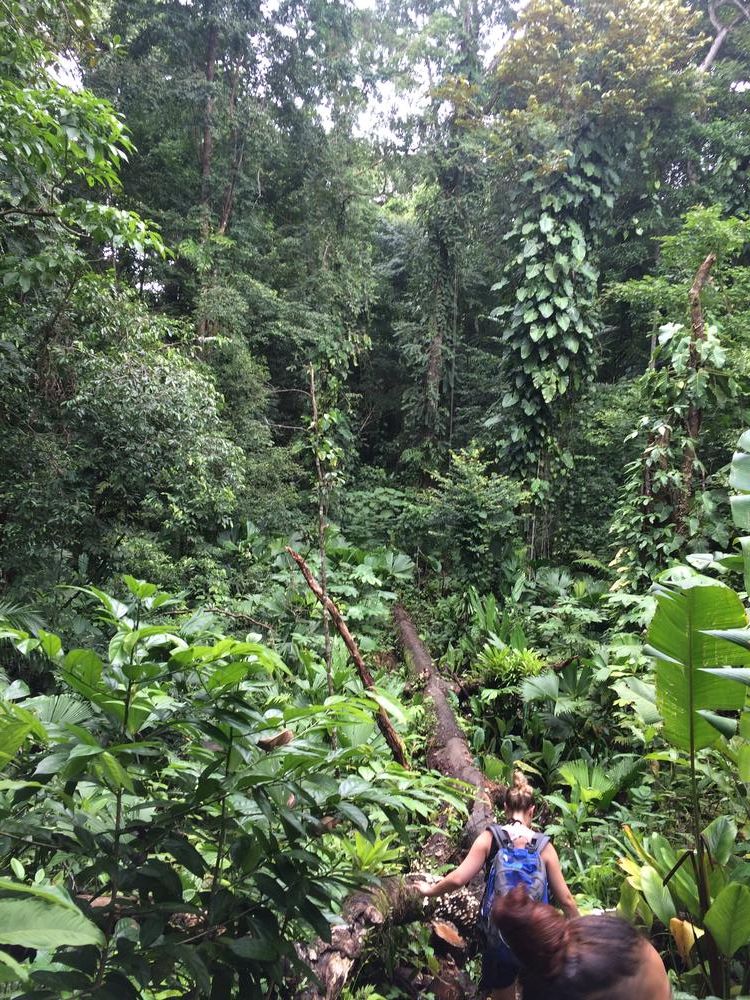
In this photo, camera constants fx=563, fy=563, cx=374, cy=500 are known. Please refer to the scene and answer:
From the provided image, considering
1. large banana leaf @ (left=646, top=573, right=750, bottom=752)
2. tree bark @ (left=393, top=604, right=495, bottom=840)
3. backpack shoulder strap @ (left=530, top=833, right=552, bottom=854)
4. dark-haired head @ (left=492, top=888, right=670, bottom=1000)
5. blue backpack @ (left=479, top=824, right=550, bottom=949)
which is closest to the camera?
dark-haired head @ (left=492, top=888, right=670, bottom=1000)

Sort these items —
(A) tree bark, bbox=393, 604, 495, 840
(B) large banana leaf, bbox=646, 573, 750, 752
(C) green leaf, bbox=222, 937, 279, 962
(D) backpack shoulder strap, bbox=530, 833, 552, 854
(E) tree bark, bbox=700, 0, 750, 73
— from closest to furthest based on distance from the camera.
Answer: (C) green leaf, bbox=222, 937, 279, 962 < (B) large banana leaf, bbox=646, 573, 750, 752 < (D) backpack shoulder strap, bbox=530, 833, 552, 854 < (A) tree bark, bbox=393, 604, 495, 840 < (E) tree bark, bbox=700, 0, 750, 73

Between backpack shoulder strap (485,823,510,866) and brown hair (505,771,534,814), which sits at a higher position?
brown hair (505,771,534,814)

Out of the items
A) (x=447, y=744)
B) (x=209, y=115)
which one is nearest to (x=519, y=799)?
(x=447, y=744)

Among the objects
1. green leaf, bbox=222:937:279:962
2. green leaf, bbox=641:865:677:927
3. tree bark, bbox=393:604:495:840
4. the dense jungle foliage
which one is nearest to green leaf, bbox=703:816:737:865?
the dense jungle foliage

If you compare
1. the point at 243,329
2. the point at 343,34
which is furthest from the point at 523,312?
the point at 343,34

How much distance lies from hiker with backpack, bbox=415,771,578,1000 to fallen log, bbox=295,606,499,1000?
11.0 inches

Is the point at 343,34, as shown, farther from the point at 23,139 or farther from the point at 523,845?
the point at 523,845

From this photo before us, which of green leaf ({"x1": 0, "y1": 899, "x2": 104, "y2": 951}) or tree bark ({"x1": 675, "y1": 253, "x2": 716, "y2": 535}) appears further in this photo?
tree bark ({"x1": 675, "y1": 253, "x2": 716, "y2": 535})

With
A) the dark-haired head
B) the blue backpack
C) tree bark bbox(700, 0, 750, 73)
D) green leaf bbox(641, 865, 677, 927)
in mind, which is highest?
tree bark bbox(700, 0, 750, 73)

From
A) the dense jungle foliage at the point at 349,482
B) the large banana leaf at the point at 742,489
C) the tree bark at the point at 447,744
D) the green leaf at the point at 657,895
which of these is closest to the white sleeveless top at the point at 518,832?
the tree bark at the point at 447,744

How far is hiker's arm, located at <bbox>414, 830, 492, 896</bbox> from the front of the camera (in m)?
2.43

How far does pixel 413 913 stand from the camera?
3.00 meters

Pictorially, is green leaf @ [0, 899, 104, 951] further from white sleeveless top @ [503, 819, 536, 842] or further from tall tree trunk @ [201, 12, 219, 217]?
tall tree trunk @ [201, 12, 219, 217]

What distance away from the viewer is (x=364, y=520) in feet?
34.7
